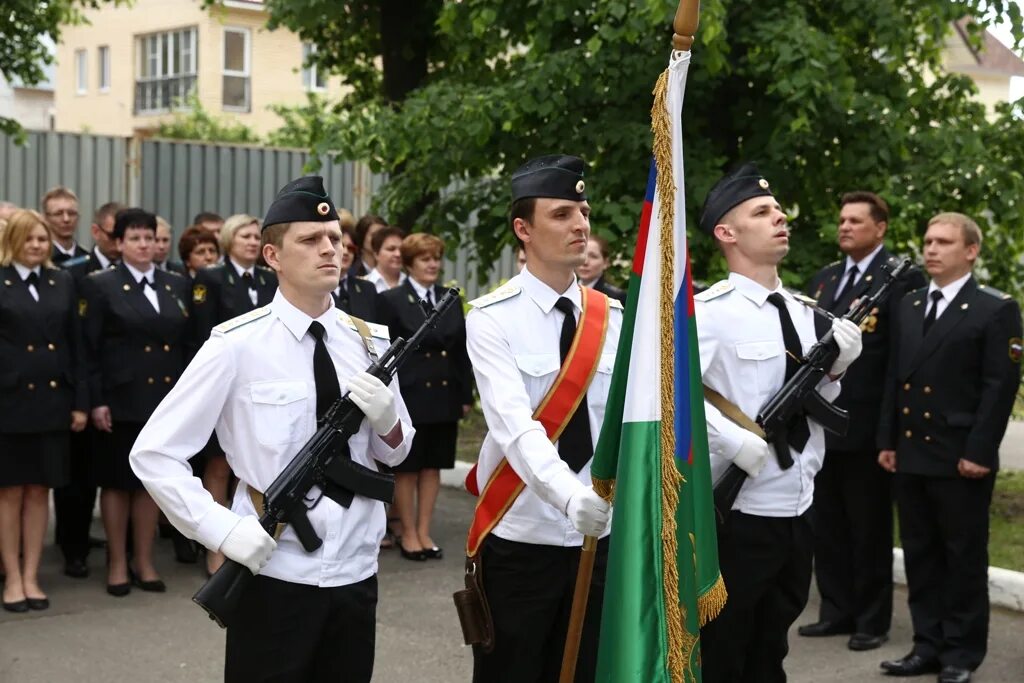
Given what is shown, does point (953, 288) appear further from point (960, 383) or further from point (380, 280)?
point (380, 280)

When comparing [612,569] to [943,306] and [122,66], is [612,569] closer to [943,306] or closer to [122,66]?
[943,306]

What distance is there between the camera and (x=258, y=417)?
13.7 feet

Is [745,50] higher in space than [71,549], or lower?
higher

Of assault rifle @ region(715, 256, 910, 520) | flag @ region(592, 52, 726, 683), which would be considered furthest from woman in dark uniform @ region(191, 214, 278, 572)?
flag @ region(592, 52, 726, 683)

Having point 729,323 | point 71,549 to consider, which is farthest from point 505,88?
point 729,323

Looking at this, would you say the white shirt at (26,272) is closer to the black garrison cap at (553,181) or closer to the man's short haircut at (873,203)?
the black garrison cap at (553,181)

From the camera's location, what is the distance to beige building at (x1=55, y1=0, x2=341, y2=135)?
43188mm

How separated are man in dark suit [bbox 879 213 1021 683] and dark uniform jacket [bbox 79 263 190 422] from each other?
175 inches

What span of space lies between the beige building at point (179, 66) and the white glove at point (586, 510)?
38.6 meters

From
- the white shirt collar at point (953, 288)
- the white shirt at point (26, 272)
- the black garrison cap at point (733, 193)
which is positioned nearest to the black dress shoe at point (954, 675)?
the white shirt collar at point (953, 288)

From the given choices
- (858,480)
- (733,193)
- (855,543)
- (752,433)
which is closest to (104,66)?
(858,480)

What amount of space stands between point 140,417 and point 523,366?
15.5 feet

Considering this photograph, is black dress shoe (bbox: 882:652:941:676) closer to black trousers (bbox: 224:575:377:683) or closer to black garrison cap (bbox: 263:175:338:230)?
black trousers (bbox: 224:575:377:683)

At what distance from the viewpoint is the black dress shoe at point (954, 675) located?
6.70m
